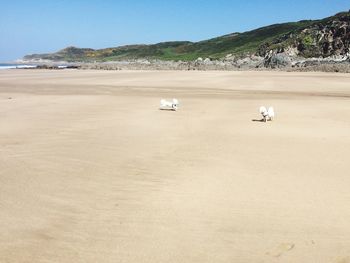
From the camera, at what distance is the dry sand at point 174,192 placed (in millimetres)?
4176

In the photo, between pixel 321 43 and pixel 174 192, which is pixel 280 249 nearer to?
pixel 174 192

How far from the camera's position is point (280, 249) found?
417cm

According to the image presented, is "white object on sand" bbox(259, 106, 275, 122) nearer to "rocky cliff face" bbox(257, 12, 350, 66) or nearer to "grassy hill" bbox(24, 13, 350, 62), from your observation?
"rocky cliff face" bbox(257, 12, 350, 66)

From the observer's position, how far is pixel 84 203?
5266 millimetres

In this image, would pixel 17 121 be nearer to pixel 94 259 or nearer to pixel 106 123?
pixel 106 123

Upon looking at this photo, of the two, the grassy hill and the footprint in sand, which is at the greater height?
the grassy hill

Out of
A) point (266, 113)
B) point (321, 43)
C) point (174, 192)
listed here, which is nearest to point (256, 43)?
point (321, 43)

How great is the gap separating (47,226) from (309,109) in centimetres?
1151

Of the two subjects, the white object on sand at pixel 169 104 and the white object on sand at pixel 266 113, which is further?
the white object on sand at pixel 169 104

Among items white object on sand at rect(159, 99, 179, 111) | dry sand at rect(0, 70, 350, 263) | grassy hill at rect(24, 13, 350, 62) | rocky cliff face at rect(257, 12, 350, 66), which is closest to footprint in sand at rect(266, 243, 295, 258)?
dry sand at rect(0, 70, 350, 263)

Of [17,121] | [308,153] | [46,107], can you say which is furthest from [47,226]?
[46,107]

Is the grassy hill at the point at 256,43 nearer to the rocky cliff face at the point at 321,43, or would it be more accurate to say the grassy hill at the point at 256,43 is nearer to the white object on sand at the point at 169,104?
the rocky cliff face at the point at 321,43

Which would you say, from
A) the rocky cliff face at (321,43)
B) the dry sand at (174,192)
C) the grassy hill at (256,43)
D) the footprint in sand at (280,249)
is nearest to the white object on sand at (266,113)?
the dry sand at (174,192)

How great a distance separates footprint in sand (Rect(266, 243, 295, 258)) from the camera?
4.07 meters
